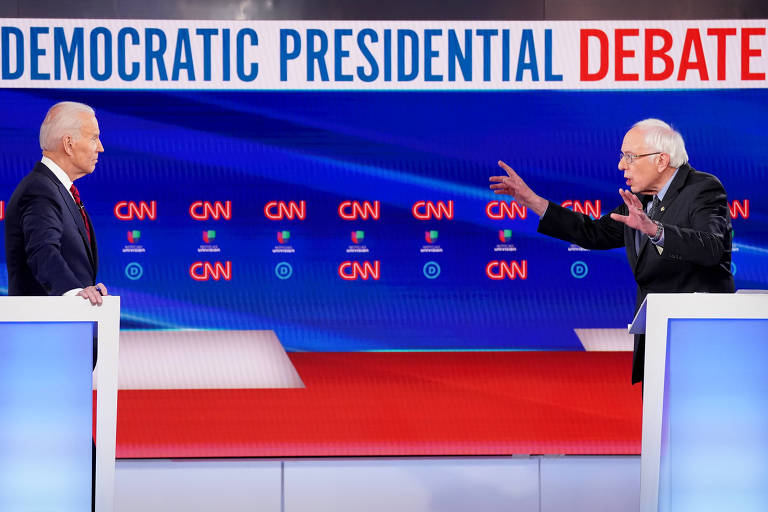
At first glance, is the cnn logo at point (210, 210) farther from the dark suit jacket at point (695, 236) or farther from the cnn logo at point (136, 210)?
the dark suit jacket at point (695, 236)

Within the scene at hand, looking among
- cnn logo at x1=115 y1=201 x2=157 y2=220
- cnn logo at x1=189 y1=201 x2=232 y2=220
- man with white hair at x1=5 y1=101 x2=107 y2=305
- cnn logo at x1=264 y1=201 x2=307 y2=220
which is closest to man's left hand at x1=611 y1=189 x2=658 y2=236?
man with white hair at x1=5 y1=101 x2=107 y2=305

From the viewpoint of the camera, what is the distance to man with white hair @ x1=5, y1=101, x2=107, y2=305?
2.22 metres

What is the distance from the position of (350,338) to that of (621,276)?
1.51m

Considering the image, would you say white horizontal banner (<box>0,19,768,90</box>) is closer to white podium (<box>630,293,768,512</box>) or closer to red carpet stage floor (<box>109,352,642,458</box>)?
red carpet stage floor (<box>109,352,642,458</box>)

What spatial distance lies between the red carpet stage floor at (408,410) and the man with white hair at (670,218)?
2.49ft

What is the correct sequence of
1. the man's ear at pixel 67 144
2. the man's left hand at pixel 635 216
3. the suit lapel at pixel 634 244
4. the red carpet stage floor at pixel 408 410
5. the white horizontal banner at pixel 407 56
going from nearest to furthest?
the man's left hand at pixel 635 216 → the man's ear at pixel 67 144 → the suit lapel at pixel 634 244 → the red carpet stage floor at pixel 408 410 → the white horizontal banner at pixel 407 56

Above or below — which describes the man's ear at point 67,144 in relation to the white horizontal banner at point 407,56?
below

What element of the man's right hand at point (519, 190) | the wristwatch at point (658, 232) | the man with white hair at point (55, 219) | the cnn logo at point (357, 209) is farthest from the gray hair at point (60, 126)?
the cnn logo at point (357, 209)

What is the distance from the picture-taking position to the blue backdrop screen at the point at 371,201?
14.5 feet

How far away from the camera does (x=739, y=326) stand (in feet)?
5.30

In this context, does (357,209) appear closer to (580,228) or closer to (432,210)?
(432,210)

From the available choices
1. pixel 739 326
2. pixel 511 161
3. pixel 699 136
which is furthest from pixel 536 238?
pixel 739 326

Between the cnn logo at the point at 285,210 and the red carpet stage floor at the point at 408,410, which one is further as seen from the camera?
the cnn logo at the point at 285,210

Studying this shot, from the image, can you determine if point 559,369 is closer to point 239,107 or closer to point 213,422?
point 213,422
